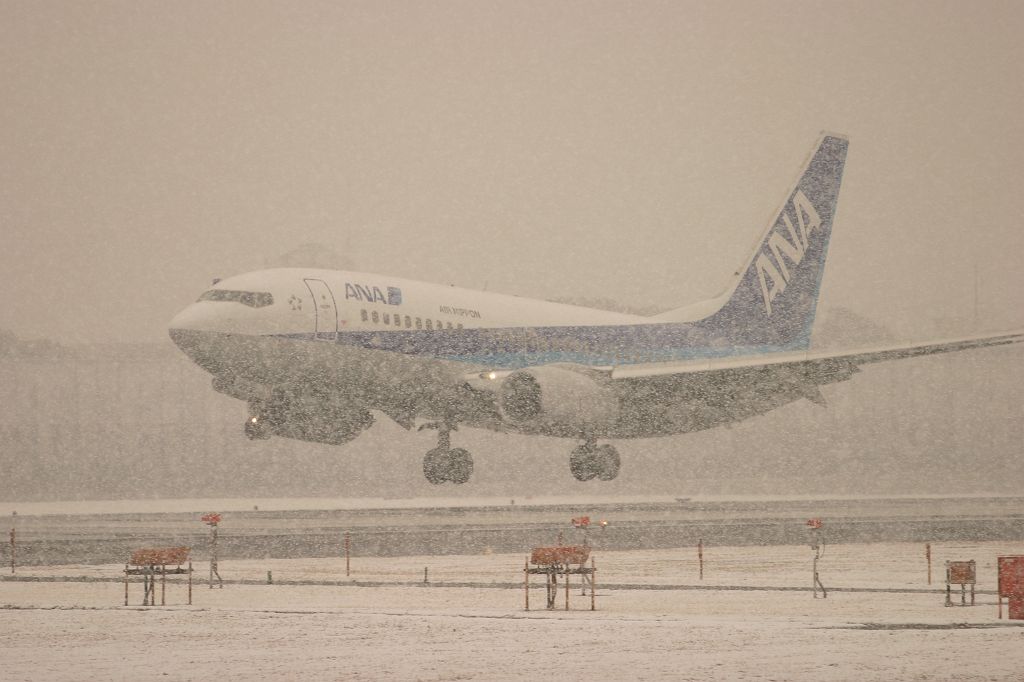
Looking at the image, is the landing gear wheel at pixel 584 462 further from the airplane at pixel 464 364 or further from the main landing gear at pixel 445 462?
the main landing gear at pixel 445 462

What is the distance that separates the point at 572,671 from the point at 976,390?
89.1 meters

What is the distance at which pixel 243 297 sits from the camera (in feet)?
142

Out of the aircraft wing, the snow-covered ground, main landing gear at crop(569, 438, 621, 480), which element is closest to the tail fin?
the aircraft wing

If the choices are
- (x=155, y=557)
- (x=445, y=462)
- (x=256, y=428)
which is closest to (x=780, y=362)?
(x=445, y=462)

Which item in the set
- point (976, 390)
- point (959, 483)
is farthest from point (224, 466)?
point (976, 390)

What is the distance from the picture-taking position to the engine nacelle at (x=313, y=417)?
46375mm

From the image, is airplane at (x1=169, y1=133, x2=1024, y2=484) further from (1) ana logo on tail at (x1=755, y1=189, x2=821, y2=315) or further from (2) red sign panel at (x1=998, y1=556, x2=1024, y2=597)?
(2) red sign panel at (x1=998, y1=556, x2=1024, y2=597)

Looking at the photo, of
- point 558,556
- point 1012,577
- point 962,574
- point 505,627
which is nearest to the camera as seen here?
point 505,627

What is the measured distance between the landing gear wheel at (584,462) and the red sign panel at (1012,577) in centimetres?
2429

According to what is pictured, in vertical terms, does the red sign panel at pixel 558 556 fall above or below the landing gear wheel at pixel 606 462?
below

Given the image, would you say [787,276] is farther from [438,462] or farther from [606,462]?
[438,462]

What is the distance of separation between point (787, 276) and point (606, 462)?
14606mm

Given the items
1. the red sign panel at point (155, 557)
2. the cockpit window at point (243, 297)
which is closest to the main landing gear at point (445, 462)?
the cockpit window at point (243, 297)

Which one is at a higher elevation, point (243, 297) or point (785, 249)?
point (785, 249)
